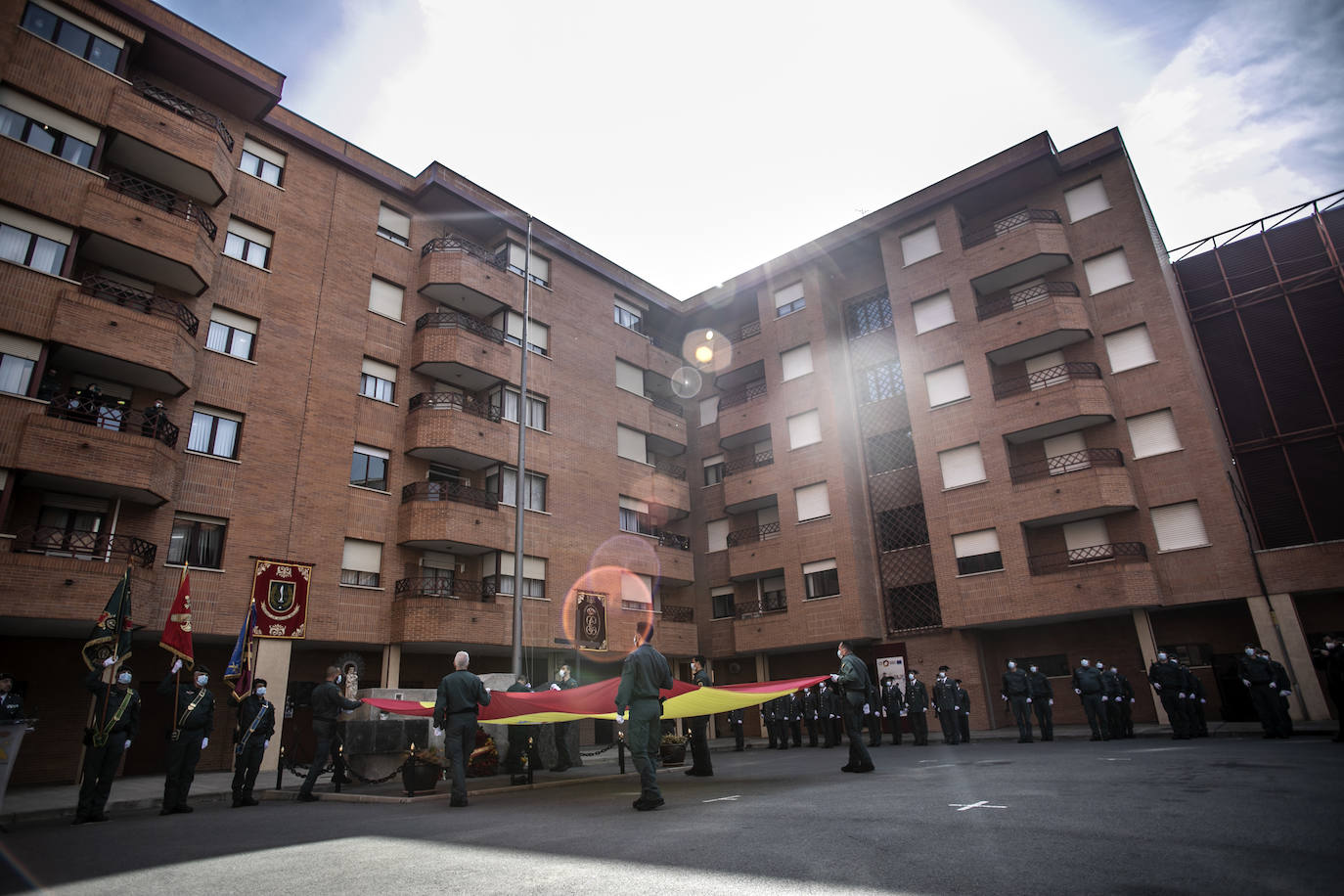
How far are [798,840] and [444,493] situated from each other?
2036 centimetres

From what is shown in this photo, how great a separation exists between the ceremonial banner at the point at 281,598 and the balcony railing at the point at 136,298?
6810mm

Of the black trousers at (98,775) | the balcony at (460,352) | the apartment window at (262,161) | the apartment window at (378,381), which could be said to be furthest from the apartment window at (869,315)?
the black trousers at (98,775)

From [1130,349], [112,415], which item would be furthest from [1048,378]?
[112,415]

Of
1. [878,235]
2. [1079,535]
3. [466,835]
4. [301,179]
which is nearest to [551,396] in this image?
[301,179]

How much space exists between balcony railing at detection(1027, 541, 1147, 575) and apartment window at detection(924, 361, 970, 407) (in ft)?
20.6

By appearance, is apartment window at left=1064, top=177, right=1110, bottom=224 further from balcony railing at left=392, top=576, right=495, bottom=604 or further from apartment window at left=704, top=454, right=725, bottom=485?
balcony railing at left=392, top=576, right=495, bottom=604

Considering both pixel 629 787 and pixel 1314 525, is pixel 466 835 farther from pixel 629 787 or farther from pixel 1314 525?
pixel 1314 525

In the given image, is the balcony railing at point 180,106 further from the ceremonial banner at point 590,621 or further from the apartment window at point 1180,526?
the apartment window at point 1180,526

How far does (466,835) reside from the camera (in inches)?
274

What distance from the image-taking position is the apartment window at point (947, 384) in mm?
27297

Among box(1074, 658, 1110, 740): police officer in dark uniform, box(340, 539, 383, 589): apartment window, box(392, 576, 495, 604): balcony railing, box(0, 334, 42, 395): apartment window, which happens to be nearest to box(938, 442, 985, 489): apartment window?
box(1074, 658, 1110, 740): police officer in dark uniform

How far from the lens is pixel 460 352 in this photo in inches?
1012

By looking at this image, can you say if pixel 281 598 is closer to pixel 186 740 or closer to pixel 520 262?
pixel 186 740

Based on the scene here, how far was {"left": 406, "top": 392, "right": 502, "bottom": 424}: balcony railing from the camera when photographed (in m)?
25.0
